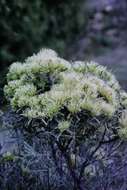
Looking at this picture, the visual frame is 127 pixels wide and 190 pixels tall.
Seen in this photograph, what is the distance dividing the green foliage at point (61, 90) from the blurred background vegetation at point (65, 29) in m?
3.96

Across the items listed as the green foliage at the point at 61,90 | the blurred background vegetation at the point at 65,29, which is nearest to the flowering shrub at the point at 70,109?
the green foliage at the point at 61,90

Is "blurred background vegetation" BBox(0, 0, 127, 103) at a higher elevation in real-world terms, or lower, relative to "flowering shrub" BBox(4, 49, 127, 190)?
higher

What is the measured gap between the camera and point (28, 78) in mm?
3994

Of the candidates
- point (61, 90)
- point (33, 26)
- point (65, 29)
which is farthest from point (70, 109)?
point (65, 29)

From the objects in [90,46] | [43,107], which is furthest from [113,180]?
[90,46]

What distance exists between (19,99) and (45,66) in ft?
1.03

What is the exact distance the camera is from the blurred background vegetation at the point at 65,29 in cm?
894

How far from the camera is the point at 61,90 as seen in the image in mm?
3744

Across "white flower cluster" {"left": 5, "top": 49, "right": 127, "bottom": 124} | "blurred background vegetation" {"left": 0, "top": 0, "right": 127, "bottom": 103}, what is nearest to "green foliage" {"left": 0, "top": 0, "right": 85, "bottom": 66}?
"blurred background vegetation" {"left": 0, "top": 0, "right": 127, "bottom": 103}

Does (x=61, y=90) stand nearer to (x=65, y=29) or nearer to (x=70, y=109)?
(x=70, y=109)

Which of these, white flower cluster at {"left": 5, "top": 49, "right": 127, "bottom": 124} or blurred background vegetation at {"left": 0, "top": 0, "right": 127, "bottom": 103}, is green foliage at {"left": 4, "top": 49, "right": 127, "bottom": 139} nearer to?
white flower cluster at {"left": 5, "top": 49, "right": 127, "bottom": 124}

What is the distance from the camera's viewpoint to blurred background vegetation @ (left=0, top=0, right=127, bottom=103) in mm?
8938

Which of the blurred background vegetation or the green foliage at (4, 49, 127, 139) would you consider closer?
the green foliage at (4, 49, 127, 139)

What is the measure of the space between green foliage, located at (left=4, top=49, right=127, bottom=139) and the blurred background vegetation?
3964mm
